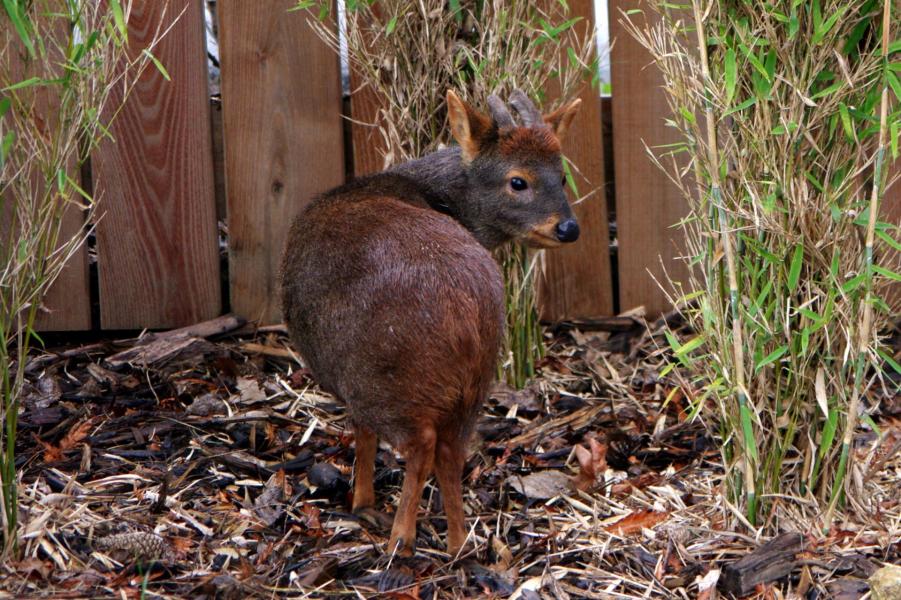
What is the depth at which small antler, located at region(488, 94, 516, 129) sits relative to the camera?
4848 millimetres

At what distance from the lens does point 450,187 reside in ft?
16.0

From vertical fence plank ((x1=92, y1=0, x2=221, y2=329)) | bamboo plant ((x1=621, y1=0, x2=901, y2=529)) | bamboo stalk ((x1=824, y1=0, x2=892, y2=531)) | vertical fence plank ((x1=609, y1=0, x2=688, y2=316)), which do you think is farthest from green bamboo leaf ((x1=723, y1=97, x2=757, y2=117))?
vertical fence plank ((x1=92, y1=0, x2=221, y2=329))

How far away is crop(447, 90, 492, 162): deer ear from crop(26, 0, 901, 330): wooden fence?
104cm

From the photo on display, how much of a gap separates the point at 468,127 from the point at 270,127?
4.78 feet

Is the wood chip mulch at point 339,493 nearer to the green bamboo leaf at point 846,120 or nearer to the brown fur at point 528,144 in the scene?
the brown fur at point 528,144

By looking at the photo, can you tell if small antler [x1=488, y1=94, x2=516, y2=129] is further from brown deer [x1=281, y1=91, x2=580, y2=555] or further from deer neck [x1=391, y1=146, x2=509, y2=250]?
brown deer [x1=281, y1=91, x2=580, y2=555]

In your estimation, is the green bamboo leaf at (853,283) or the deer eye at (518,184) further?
the deer eye at (518,184)

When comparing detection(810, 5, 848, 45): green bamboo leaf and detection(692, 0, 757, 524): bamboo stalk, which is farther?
detection(692, 0, 757, 524): bamboo stalk

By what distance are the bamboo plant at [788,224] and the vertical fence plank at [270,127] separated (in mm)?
2432

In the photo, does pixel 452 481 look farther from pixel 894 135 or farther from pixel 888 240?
pixel 894 135

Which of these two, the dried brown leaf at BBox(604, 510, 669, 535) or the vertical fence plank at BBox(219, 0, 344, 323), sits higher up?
the vertical fence plank at BBox(219, 0, 344, 323)

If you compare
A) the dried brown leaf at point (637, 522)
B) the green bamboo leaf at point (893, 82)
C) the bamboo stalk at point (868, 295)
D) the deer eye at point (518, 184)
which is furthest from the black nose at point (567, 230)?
the green bamboo leaf at point (893, 82)

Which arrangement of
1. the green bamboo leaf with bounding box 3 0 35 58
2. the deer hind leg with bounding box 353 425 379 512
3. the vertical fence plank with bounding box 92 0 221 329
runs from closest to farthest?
the green bamboo leaf with bounding box 3 0 35 58 < the deer hind leg with bounding box 353 425 379 512 < the vertical fence plank with bounding box 92 0 221 329

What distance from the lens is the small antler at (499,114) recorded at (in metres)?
4.85
